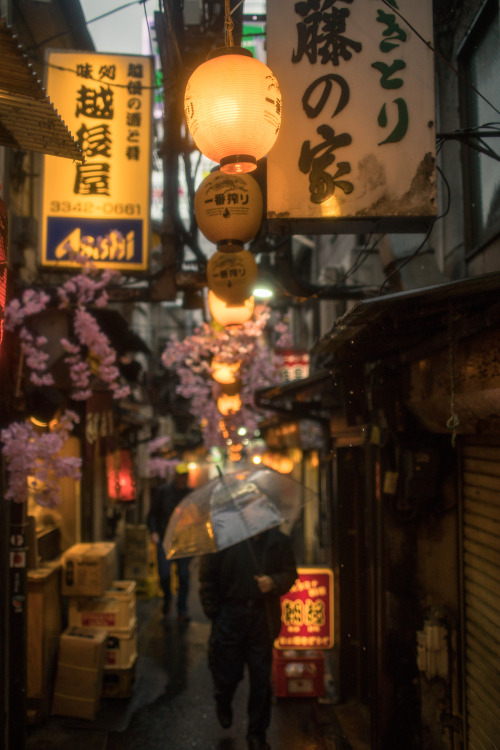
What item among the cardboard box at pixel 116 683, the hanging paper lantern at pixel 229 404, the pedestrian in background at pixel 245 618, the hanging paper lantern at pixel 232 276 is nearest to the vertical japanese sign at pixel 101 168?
the hanging paper lantern at pixel 232 276

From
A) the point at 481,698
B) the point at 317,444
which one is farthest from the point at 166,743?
the point at 317,444

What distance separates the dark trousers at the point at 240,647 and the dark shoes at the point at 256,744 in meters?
0.27

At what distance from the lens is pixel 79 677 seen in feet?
28.1

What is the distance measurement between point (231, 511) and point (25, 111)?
5.22 meters

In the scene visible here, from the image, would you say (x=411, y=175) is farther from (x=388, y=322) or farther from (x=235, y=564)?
(x=235, y=564)

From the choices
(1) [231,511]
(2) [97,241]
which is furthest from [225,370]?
(1) [231,511]

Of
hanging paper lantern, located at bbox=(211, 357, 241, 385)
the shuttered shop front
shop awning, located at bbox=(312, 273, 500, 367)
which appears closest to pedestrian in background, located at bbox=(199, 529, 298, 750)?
the shuttered shop front

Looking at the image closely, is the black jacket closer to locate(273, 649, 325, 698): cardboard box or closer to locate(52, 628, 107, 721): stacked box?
locate(273, 649, 325, 698): cardboard box

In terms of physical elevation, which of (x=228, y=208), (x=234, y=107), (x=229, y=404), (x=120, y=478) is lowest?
(x=120, y=478)

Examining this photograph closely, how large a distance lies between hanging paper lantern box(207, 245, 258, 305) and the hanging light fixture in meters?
3.01

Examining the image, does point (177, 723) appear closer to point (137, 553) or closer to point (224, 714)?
point (224, 714)

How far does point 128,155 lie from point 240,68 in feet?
17.2

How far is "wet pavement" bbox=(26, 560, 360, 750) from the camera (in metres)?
7.79

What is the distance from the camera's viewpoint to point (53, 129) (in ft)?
13.5
